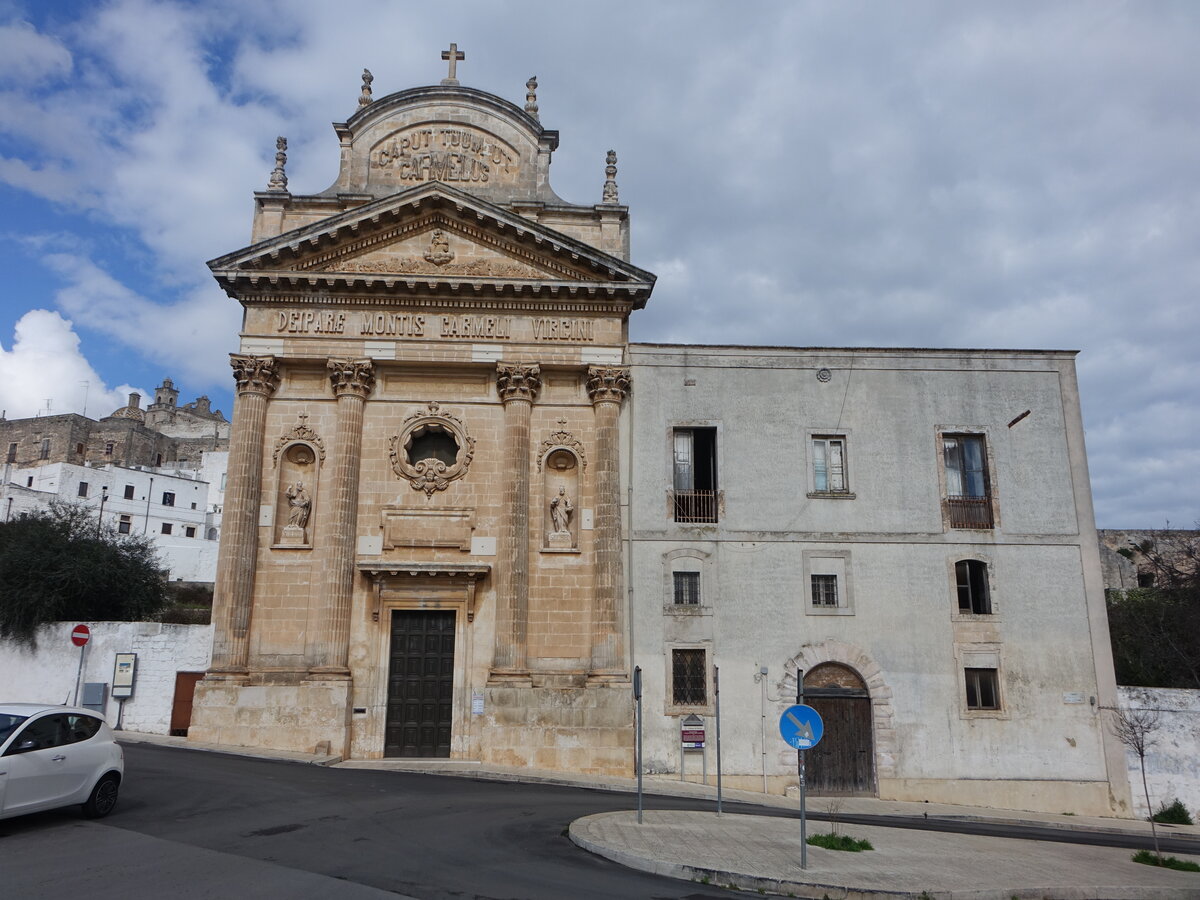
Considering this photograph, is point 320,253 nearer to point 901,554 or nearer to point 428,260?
point 428,260

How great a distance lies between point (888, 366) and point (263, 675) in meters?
17.3

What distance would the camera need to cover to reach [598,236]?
25.0 metres

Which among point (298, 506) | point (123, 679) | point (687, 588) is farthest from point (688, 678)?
point (123, 679)

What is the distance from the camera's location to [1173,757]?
2155 cm

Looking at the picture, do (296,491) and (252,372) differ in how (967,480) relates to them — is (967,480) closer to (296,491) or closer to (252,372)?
(296,491)

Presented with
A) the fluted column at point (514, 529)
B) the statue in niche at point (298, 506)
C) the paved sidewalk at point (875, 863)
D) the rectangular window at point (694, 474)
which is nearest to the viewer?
the paved sidewalk at point (875, 863)

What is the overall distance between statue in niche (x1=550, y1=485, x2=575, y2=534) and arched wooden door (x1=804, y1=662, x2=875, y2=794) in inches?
269

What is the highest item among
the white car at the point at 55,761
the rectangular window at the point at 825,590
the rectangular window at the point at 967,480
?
the rectangular window at the point at 967,480

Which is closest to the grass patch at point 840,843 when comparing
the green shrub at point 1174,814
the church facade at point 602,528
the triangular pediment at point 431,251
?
the church facade at point 602,528

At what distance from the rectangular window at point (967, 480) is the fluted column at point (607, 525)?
8.58 metres

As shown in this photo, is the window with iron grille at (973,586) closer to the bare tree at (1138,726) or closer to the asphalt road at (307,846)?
the bare tree at (1138,726)

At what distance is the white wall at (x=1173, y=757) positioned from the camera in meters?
21.4

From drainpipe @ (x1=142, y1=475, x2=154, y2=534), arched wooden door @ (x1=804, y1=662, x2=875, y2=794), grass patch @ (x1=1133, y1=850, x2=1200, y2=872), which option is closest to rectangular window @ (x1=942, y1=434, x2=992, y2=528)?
arched wooden door @ (x1=804, y1=662, x2=875, y2=794)

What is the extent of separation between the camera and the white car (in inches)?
406
